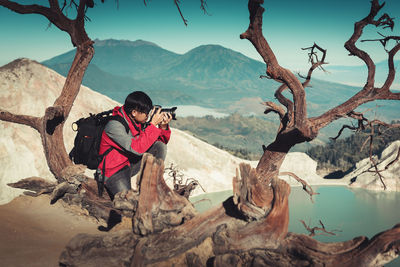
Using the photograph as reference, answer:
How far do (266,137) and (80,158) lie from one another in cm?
13153

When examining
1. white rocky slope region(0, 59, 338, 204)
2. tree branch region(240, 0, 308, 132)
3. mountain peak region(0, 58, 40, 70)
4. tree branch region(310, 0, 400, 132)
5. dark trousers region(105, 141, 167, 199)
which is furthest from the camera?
mountain peak region(0, 58, 40, 70)

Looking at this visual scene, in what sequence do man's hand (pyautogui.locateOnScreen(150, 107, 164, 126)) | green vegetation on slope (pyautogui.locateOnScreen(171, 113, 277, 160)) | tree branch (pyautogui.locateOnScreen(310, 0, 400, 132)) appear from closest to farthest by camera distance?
1. man's hand (pyautogui.locateOnScreen(150, 107, 164, 126))
2. tree branch (pyautogui.locateOnScreen(310, 0, 400, 132))
3. green vegetation on slope (pyautogui.locateOnScreen(171, 113, 277, 160))

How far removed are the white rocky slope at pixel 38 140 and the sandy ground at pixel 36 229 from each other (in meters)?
0.83

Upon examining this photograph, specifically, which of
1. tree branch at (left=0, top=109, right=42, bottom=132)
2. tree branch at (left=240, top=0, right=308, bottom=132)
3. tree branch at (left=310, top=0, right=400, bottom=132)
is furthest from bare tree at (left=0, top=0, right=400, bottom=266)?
tree branch at (left=0, top=109, right=42, bottom=132)

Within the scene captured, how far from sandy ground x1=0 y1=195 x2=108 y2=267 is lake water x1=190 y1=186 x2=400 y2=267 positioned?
8.88 m

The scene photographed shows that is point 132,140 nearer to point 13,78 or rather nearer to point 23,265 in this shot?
point 23,265

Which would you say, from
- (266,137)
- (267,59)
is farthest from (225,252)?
(266,137)

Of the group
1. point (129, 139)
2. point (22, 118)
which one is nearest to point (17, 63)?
point (22, 118)

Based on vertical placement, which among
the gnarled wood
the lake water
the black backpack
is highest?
the black backpack

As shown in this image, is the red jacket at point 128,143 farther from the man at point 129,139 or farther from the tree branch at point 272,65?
the tree branch at point 272,65

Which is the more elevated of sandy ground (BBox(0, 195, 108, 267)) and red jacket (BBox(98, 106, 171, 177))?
red jacket (BBox(98, 106, 171, 177))

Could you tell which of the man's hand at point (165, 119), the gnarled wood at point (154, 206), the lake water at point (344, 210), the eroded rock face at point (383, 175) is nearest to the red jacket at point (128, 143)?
the man's hand at point (165, 119)

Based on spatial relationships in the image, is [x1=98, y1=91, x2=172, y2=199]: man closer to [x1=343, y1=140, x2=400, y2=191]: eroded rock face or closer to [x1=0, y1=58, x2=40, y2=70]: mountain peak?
[x1=0, y1=58, x2=40, y2=70]: mountain peak

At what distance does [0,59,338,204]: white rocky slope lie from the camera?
1043 cm
